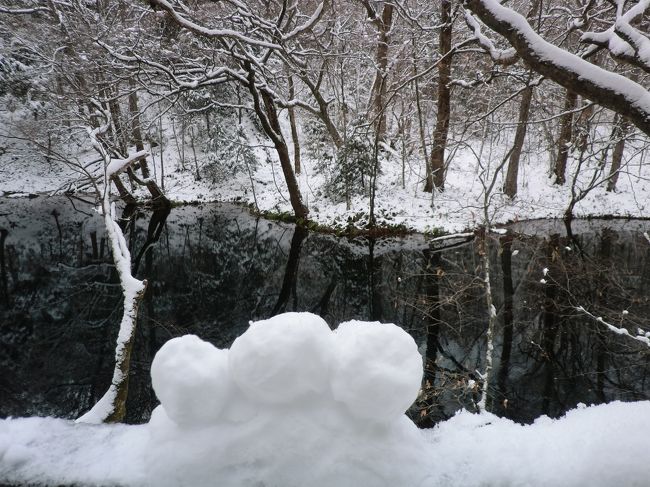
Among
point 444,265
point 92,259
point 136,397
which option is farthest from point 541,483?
point 92,259

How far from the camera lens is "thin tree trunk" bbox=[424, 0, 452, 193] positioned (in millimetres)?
13602

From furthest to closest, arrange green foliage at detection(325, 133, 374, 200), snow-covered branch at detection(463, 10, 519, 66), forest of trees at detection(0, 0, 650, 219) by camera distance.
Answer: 1. green foliage at detection(325, 133, 374, 200)
2. forest of trees at detection(0, 0, 650, 219)
3. snow-covered branch at detection(463, 10, 519, 66)

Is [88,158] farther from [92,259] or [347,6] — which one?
[347,6]

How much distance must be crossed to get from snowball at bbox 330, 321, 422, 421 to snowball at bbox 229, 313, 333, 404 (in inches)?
3.7

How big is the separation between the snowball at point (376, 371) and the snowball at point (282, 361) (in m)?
0.09

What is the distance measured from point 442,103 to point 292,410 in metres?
15.6

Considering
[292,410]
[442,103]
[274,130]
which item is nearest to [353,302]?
[274,130]

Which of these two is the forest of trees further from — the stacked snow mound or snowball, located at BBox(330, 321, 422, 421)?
the stacked snow mound

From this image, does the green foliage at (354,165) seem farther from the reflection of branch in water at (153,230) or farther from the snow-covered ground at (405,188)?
the reflection of branch in water at (153,230)

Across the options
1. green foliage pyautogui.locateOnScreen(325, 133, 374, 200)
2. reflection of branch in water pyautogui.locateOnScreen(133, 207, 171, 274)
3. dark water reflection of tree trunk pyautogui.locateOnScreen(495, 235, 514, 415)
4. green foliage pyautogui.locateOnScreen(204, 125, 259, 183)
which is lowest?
dark water reflection of tree trunk pyautogui.locateOnScreen(495, 235, 514, 415)

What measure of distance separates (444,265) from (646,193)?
11273 mm

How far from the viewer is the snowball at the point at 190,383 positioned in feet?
5.45

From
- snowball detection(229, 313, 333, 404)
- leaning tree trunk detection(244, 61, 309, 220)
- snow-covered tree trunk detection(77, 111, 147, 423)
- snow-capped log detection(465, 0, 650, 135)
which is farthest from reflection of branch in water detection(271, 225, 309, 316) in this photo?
snow-capped log detection(465, 0, 650, 135)

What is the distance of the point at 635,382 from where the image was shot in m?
6.43
